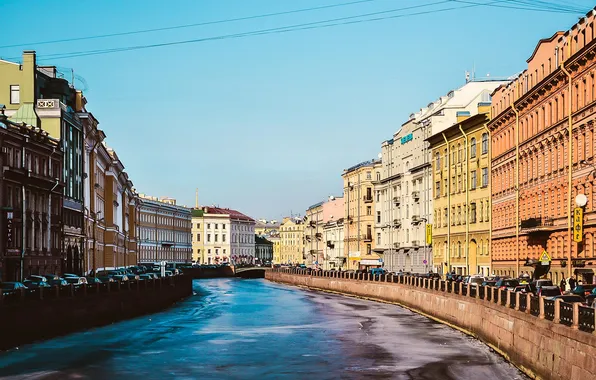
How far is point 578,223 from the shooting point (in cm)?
6272

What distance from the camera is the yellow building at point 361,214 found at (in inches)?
6324

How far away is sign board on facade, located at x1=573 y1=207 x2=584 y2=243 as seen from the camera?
62.6 meters

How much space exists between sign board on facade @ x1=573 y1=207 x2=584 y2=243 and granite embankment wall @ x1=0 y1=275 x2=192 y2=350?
28.3 meters

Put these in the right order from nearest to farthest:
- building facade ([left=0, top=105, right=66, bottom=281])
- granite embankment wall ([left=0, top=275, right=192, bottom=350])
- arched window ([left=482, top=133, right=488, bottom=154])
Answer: granite embankment wall ([left=0, top=275, right=192, bottom=350]) < building facade ([left=0, top=105, right=66, bottom=281]) < arched window ([left=482, top=133, right=488, bottom=154])

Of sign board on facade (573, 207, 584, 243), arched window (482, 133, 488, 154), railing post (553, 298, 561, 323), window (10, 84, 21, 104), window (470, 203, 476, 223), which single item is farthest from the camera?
window (470, 203, 476, 223)

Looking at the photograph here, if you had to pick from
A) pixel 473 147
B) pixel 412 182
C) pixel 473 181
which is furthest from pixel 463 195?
pixel 412 182

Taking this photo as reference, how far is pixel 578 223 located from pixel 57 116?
48.1 meters

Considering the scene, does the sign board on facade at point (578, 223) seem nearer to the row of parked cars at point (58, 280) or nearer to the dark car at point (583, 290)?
the dark car at point (583, 290)

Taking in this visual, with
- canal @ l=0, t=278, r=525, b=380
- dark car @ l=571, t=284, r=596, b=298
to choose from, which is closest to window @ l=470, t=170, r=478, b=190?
canal @ l=0, t=278, r=525, b=380

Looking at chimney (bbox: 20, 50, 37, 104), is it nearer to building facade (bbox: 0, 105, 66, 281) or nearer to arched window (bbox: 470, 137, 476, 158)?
building facade (bbox: 0, 105, 66, 281)

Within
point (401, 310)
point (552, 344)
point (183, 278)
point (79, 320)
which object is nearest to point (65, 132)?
point (183, 278)

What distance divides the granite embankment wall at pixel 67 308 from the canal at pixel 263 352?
28.2 inches

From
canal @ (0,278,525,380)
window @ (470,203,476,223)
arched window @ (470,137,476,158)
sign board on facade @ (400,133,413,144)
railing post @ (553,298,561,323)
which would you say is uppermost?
sign board on facade @ (400,133,413,144)

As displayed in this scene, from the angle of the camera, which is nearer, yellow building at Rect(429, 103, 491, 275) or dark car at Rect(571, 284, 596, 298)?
dark car at Rect(571, 284, 596, 298)
